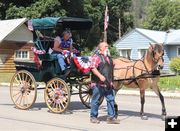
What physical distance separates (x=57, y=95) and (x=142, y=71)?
248 centimetres

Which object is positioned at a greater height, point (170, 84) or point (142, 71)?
point (142, 71)

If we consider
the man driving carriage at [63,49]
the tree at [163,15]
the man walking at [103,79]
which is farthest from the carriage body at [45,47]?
the tree at [163,15]

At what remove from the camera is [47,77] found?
1425 cm

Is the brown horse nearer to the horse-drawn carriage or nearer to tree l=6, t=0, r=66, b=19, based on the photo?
the horse-drawn carriage

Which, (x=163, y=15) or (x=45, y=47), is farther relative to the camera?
(x=163, y=15)

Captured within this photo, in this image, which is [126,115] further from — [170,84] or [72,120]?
[170,84]

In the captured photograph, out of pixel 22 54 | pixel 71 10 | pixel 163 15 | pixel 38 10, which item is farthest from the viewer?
pixel 163 15

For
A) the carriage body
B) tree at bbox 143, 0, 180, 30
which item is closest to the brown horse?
the carriage body

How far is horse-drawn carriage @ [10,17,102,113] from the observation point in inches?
527

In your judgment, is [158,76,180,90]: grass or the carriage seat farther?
[158,76,180,90]: grass

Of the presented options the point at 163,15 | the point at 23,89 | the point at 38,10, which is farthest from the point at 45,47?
the point at 163,15

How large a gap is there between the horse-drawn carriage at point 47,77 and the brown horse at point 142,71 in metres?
0.98

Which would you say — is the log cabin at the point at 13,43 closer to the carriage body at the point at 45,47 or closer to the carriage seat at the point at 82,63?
the carriage body at the point at 45,47

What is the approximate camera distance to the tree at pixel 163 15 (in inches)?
3179
